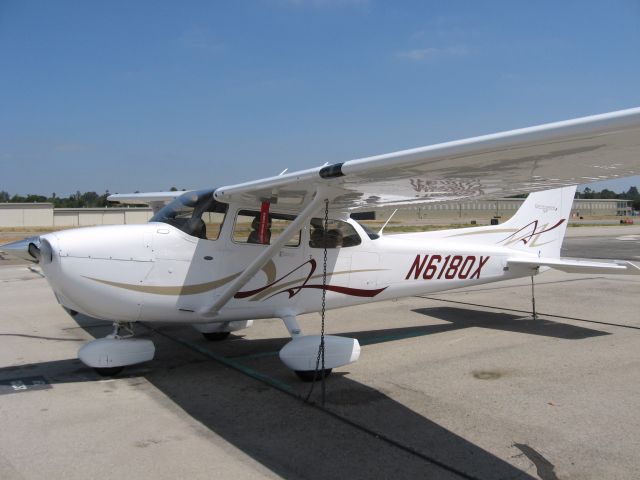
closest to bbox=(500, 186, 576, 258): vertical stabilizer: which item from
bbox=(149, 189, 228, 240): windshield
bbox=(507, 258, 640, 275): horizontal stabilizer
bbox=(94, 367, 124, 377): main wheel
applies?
bbox=(507, 258, 640, 275): horizontal stabilizer

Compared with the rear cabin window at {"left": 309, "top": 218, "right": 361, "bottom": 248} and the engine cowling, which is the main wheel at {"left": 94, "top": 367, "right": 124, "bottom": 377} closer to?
the engine cowling

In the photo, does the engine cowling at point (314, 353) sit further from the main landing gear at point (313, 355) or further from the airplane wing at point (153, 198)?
the airplane wing at point (153, 198)

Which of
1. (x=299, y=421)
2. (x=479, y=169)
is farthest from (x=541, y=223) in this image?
(x=299, y=421)

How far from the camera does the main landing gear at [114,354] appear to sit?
19.4ft

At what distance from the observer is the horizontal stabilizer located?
25.6ft

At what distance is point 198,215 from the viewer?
6219 mm

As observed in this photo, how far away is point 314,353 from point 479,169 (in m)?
2.58

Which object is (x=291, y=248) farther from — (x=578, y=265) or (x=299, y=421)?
(x=578, y=265)

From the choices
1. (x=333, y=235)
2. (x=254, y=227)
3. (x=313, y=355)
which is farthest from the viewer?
(x=333, y=235)

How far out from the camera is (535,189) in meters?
5.69

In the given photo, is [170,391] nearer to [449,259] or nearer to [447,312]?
[449,259]

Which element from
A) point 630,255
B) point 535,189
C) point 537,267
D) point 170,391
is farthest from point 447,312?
point 630,255

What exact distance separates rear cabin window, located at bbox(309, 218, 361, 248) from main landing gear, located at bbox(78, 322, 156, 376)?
229cm

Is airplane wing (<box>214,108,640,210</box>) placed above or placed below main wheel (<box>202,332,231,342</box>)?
above
